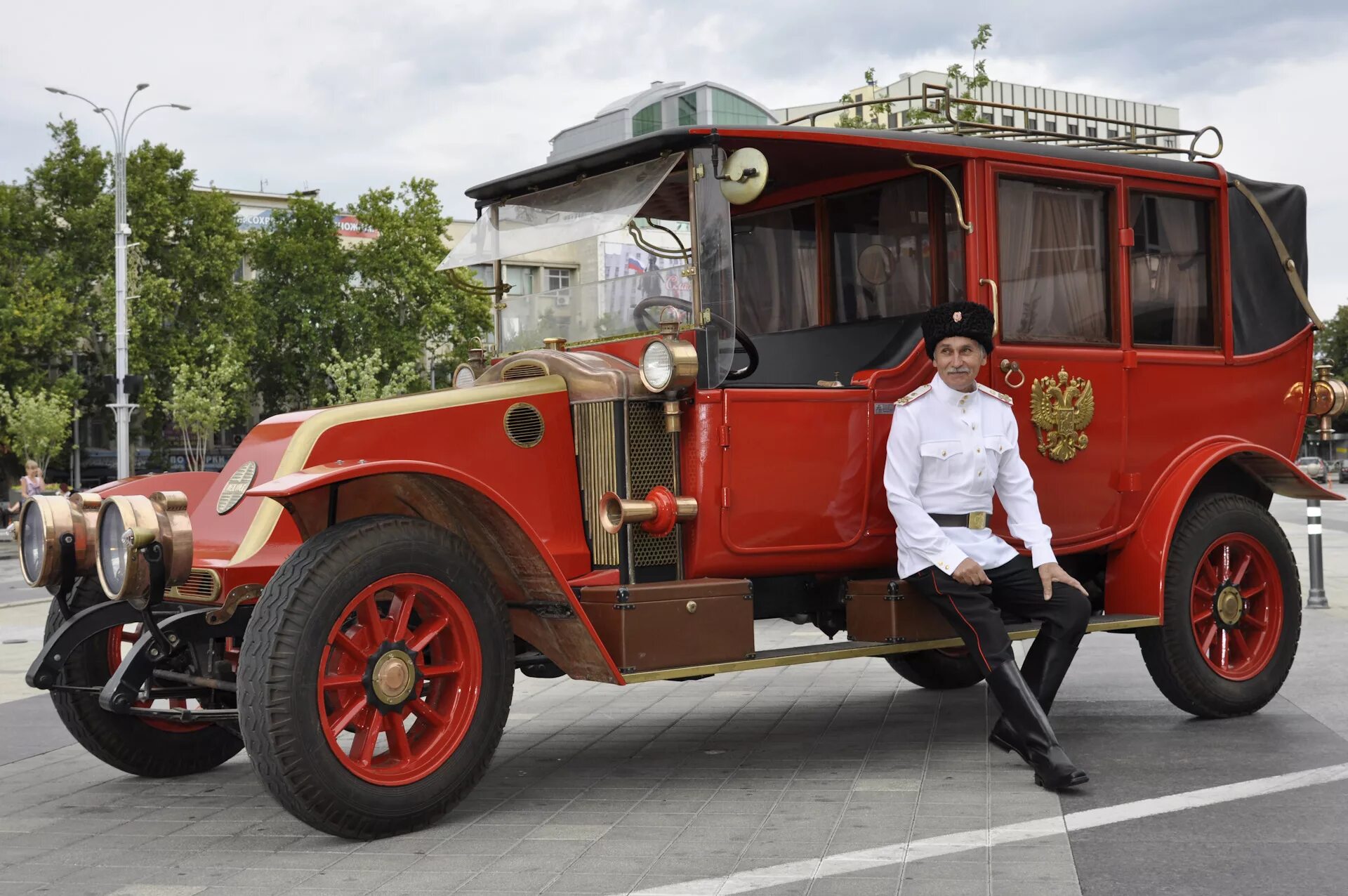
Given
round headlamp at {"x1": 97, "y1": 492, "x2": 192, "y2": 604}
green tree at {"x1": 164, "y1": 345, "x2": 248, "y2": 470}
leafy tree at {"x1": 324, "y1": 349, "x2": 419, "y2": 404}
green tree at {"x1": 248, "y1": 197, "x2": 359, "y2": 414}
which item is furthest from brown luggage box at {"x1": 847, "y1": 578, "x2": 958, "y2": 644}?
green tree at {"x1": 248, "y1": 197, "x2": 359, "y2": 414}

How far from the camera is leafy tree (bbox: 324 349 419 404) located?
172ft

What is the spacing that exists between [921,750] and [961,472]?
1.33 m

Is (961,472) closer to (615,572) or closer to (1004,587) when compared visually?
(1004,587)

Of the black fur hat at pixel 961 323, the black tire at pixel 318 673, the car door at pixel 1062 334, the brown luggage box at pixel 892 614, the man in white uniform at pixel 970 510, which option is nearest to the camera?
the black tire at pixel 318 673

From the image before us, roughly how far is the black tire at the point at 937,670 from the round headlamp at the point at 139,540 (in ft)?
14.7

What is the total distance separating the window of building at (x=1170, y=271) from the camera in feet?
24.5

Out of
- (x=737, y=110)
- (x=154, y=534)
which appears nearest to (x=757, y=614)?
(x=154, y=534)

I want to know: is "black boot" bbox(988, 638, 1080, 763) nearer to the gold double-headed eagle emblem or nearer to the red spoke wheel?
the gold double-headed eagle emblem

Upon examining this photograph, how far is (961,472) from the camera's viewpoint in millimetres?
6199

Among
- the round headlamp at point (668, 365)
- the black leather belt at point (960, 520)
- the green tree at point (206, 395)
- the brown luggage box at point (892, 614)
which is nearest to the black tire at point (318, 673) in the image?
the round headlamp at point (668, 365)

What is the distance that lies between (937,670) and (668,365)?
359 centimetres

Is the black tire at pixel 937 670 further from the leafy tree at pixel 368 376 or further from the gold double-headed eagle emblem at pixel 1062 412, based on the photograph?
the leafy tree at pixel 368 376

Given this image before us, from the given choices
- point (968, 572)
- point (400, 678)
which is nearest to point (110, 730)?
point (400, 678)

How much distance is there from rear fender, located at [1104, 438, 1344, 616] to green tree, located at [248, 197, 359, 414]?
5461cm
